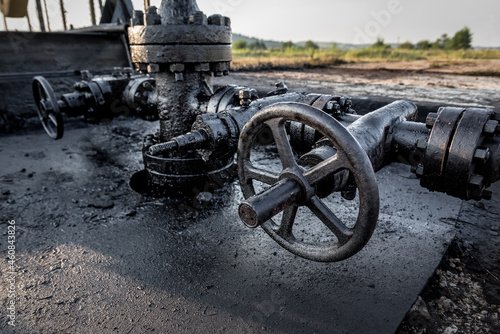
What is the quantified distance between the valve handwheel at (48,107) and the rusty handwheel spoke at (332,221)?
220 centimetres

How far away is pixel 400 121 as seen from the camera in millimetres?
1486

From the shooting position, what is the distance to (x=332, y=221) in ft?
3.42

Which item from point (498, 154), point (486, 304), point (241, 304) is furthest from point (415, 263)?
point (241, 304)

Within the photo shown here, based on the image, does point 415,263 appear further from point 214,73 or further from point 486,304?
point 214,73

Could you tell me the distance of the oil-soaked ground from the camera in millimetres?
1175

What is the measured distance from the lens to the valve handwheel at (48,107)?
7.75ft

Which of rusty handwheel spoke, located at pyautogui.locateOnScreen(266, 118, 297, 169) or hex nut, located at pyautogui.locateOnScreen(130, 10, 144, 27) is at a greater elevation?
hex nut, located at pyautogui.locateOnScreen(130, 10, 144, 27)

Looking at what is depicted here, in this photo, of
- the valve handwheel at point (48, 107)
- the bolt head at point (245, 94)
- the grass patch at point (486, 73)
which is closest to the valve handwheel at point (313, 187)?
the bolt head at point (245, 94)

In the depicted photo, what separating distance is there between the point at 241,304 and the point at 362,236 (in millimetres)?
593

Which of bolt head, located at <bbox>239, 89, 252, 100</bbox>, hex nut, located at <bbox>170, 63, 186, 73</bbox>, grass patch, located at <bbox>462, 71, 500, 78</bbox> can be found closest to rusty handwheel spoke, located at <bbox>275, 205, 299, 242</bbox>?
bolt head, located at <bbox>239, 89, 252, 100</bbox>

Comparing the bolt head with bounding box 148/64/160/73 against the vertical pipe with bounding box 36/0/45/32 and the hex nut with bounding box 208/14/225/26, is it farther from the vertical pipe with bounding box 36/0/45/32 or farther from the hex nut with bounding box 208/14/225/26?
the vertical pipe with bounding box 36/0/45/32

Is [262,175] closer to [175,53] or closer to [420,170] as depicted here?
[420,170]

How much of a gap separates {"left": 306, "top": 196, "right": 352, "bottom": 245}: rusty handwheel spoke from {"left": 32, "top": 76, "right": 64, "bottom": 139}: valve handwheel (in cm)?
220

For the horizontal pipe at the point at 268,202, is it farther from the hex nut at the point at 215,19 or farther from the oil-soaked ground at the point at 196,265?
the hex nut at the point at 215,19
